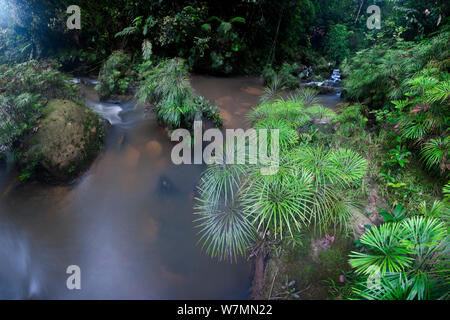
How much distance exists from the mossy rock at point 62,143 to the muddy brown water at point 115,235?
20 centimetres

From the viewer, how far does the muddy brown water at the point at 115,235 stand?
2.47 metres

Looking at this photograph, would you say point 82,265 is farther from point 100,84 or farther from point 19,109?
point 100,84

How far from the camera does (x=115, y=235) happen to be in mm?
2891

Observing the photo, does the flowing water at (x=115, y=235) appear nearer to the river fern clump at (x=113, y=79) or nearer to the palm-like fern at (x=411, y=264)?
the palm-like fern at (x=411, y=264)

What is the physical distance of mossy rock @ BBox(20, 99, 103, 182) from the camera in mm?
3174

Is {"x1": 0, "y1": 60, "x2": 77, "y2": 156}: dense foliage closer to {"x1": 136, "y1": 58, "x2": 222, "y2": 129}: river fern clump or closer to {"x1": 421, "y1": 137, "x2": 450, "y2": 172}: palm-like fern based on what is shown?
{"x1": 136, "y1": 58, "x2": 222, "y2": 129}: river fern clump

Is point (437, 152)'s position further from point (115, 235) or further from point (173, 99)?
point (115, 235)

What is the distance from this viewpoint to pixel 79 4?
5.62m

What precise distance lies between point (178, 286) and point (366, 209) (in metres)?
2.39

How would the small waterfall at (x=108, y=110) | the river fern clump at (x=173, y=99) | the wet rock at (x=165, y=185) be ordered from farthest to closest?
the small waterfall at (x=108, y=110)
the river fern clump at (x=173, y=99)
the wet rock at (x=165, y=185)

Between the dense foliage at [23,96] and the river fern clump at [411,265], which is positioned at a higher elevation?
the dense foliage at [23,96]
